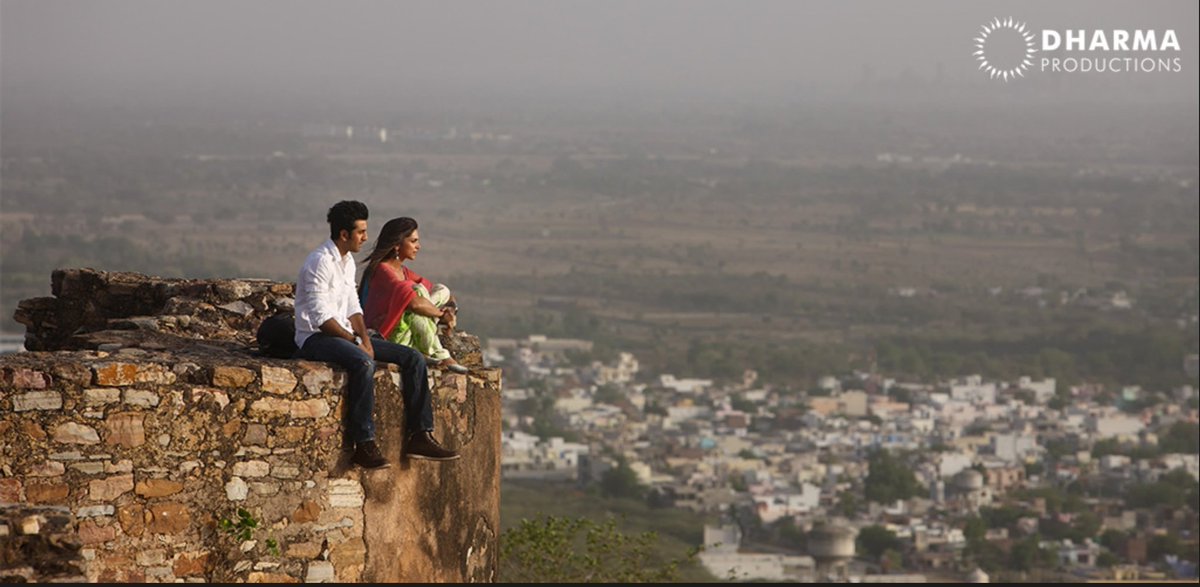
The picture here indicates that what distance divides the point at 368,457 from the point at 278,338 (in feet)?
2.19

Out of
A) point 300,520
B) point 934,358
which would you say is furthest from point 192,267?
point 300,520

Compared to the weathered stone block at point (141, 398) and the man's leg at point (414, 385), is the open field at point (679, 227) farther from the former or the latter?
the weathered stone block at point (141, 398)

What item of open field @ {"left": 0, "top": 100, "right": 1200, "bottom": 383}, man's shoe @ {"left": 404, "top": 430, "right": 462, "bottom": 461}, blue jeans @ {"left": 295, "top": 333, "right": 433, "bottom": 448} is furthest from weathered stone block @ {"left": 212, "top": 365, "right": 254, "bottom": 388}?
open field @ {"left": 0, "top": 100, "right": 1200, "bottom": 383}

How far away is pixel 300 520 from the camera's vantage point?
7.41 meters

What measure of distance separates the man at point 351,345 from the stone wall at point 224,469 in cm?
6

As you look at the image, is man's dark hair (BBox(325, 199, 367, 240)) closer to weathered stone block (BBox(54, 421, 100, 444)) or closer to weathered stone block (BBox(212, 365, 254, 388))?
weathered stone block (BBox(212, 365, 254, 388))

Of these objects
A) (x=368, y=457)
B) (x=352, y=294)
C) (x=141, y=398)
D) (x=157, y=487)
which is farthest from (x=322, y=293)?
(x=157, y=487)

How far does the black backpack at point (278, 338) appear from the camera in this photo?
777cm

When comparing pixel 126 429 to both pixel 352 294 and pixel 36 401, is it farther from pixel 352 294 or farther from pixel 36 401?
pixel 352 294

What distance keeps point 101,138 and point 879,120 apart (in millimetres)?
66668

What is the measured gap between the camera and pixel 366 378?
24.3 ft

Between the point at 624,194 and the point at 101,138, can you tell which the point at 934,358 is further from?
the point at 101,138

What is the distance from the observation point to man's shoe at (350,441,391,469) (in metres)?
7.44

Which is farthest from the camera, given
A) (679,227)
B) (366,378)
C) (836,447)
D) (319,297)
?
(679,227)
